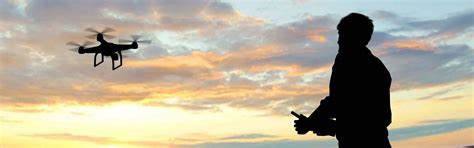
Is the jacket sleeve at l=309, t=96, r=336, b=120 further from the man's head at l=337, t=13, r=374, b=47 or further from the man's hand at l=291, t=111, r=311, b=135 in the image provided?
the man's head at l=337, t=13, r=374, b=47

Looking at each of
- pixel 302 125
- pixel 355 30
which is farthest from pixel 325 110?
pixel 355 30

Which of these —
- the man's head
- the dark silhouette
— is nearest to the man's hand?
the dark silhouette

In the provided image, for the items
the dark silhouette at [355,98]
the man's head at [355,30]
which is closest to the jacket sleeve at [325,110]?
the dark silhouette at [355,98]

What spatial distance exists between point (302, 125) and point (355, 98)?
54 cm

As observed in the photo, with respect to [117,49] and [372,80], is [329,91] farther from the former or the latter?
[117,49]

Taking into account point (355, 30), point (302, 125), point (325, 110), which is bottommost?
point (302, 125)

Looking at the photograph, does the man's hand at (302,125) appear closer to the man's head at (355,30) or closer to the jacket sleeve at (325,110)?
the jacket sleeve at (325,110)

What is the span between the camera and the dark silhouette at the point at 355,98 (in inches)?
206

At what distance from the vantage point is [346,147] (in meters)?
5.30

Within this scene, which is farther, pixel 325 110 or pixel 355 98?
pixel 325 110

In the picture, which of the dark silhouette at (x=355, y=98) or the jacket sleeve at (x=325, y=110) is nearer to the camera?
the dark silhouette at (x=355, y=98)

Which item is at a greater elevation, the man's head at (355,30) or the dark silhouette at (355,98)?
the man's head at (355,30)

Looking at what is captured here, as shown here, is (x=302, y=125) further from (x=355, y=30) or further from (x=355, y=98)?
(x=355, y=30)

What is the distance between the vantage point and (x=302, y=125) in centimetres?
537
